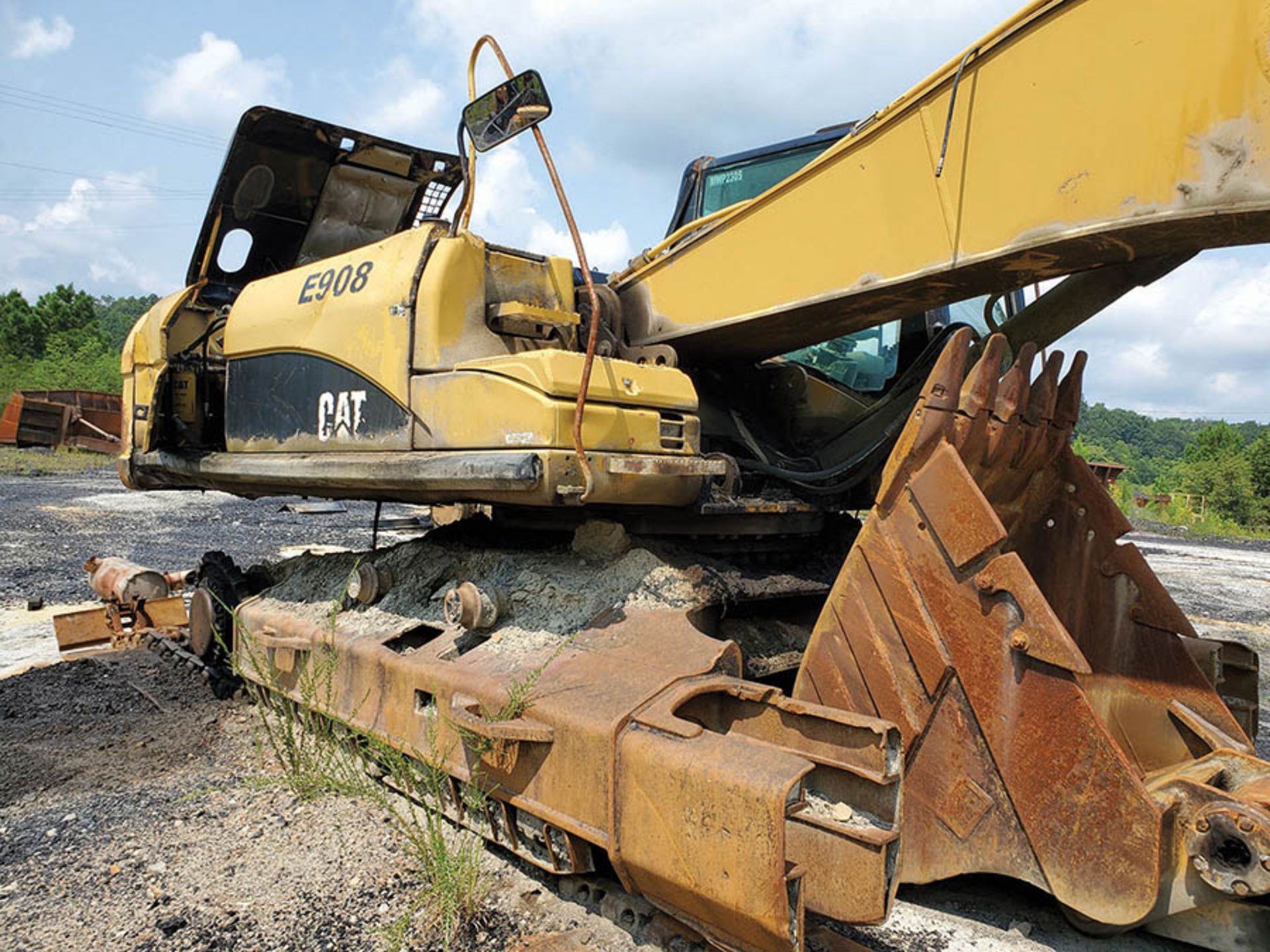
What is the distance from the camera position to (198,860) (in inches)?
124

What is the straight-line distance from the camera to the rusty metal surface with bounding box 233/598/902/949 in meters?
2.16

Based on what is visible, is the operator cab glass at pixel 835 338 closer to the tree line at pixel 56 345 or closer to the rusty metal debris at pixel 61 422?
the rusty metal debris at pixel 61 422

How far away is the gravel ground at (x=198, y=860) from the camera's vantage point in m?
2.71

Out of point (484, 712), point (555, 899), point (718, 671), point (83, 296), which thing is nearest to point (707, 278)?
point (718, 671)

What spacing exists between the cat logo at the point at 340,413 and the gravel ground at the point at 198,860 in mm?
1390

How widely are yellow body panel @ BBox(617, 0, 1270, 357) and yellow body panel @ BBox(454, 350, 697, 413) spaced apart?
330 millimetres

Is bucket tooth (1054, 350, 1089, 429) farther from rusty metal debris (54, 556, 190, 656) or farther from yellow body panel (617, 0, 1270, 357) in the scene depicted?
rusty metal debris (54, 556, 190, 656)

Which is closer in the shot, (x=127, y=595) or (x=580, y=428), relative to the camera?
(x=580, y=428)

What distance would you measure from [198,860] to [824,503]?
2.60 m

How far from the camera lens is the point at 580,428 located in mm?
2938

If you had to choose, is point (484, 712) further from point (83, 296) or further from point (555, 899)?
point (83, 296)

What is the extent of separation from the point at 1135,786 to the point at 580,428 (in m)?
1.79

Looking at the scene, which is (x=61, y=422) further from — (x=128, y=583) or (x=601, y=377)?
(x=601, y=377)

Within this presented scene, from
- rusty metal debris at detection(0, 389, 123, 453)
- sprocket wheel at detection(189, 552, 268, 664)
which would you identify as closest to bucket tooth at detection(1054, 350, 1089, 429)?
sprocket wheel at detection(189, 552, 268, 664)
